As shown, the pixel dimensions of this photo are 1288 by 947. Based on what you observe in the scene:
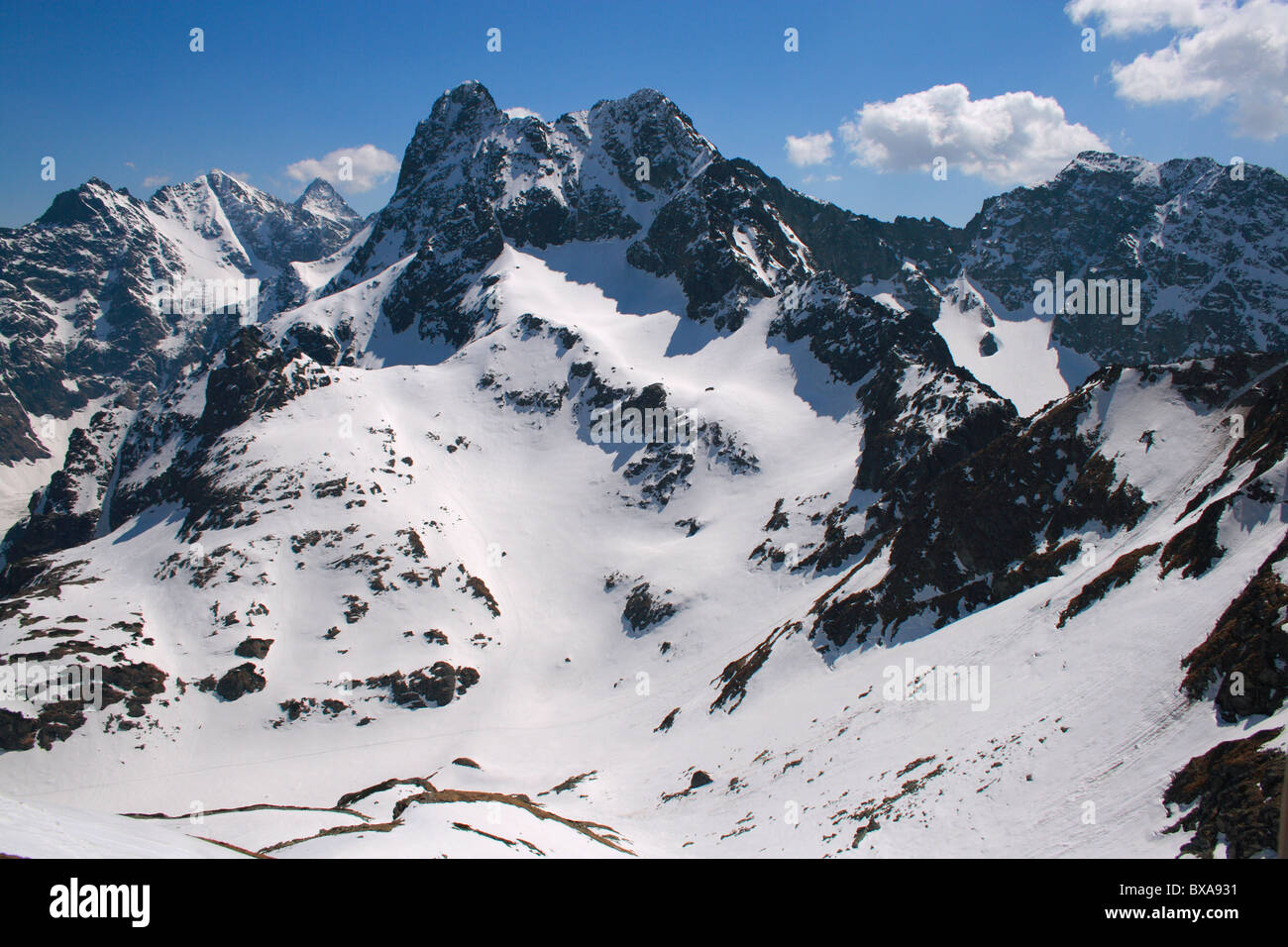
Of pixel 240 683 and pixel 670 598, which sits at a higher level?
pixel 670 598

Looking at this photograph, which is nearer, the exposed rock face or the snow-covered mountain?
the snow-covered mountain

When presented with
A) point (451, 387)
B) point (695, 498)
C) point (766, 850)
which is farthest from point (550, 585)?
point (766, 850)

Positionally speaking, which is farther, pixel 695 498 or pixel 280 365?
pixel 280 365

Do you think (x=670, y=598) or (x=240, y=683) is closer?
(x=240, y=683)

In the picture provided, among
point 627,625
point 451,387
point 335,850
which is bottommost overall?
point 335,850

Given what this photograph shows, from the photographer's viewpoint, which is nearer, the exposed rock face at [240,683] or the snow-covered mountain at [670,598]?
the snow-covered mountain at [670,598]
